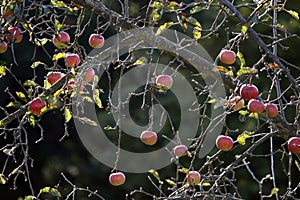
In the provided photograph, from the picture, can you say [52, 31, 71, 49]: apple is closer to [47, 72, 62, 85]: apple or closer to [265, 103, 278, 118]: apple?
[47, 72, 62, 85]: apple

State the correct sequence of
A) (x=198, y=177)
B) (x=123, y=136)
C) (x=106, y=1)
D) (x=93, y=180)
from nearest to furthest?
(x=198, y=177)
(x=106, y=1)
(x=123, y=136)
(x=93, y=180)

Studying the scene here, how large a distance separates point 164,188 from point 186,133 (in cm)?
54

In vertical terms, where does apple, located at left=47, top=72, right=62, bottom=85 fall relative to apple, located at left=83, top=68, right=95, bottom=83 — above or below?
below

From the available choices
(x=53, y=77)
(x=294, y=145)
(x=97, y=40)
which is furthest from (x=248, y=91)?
(x=53, y=77)

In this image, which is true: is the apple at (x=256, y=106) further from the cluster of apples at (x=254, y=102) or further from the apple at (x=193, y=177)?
the apple at (x=193, y=177)

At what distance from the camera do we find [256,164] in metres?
3.42

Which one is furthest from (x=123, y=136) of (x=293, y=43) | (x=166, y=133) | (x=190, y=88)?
(x=293, y=43)

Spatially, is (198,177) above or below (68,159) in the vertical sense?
above

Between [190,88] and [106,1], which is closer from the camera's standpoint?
[106,1]

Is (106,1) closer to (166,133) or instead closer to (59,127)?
(166,133)

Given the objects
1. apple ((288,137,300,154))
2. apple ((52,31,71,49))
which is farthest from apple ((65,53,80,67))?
apple ((288,137,300,154))

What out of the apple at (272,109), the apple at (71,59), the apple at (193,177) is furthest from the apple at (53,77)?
the apple at (272,109)

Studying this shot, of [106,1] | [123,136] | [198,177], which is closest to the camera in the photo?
[198,177]

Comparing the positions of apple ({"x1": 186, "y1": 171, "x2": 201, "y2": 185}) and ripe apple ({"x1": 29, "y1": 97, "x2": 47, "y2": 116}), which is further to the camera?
apple ({"x1": 186, "y1": 171, "x2": 201, "y2": 185})
